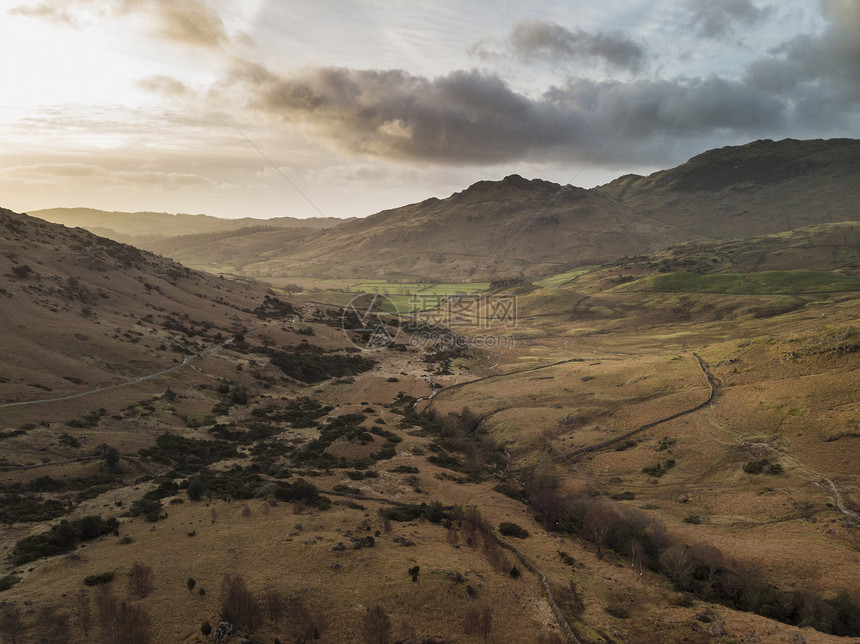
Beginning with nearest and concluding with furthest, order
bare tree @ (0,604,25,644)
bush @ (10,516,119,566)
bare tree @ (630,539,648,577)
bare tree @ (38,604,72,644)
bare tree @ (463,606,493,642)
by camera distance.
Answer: bare tree @ (0,604,25,644) → bare tree @ (38,604,72,644) → bare tree @ (463,606,493,642) → bush @ (10,516,119,566) → bare tree @ (630,539,648,577)

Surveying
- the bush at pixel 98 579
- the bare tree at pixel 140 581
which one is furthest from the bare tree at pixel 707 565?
the bush at pixel 98 579

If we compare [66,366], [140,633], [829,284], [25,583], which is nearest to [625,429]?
Answer: [140,633]

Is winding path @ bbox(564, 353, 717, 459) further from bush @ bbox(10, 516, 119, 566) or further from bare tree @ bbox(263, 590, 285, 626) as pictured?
bush @ bbox(10, 516, 119, 566)

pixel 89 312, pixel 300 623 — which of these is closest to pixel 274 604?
pixel 300 623

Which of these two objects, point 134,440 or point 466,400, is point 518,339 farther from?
point 134,440

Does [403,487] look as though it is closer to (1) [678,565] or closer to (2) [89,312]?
(1) [678,565]

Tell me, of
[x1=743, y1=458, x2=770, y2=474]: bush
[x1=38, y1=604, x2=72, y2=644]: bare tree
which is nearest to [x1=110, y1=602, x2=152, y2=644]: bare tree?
[x1=38, y1=604, x2=72, y2=644]: bare tree
